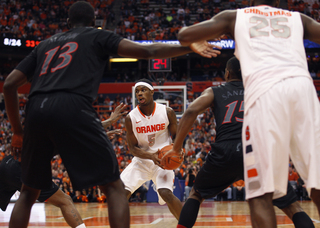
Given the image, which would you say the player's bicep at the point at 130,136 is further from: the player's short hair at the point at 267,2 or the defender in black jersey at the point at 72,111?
the player's short hair at the point at 267,2

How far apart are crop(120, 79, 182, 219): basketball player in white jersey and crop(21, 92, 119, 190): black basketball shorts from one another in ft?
8.24

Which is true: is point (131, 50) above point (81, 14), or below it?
below

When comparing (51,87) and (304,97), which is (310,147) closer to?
(304,97)

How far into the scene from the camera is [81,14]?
10.8 ft

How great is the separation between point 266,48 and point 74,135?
1628mm

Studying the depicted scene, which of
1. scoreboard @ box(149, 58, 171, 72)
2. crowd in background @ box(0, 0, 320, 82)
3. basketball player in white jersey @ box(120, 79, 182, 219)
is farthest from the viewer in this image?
crowd in background @ box(0, 0, 320, 82)

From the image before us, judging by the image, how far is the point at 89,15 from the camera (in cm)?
331

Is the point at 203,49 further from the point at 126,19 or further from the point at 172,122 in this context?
the point at 126,19

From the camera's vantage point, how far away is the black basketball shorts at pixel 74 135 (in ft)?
9.50

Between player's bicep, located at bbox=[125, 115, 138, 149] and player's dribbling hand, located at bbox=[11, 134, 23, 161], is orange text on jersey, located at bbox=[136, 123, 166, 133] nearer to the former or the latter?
player's bicep, located at bbox=[125, 115, 138, 149]

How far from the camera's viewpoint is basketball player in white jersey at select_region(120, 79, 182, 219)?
18.2 feet

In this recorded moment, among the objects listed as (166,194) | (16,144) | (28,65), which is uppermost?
(28,65)

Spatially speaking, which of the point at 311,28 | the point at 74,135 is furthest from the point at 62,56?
the point at 311,28

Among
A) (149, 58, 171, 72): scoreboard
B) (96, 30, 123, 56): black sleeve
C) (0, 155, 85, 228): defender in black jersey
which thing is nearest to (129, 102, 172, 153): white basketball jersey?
(0, 155, 85, 228): defender in black jersey
